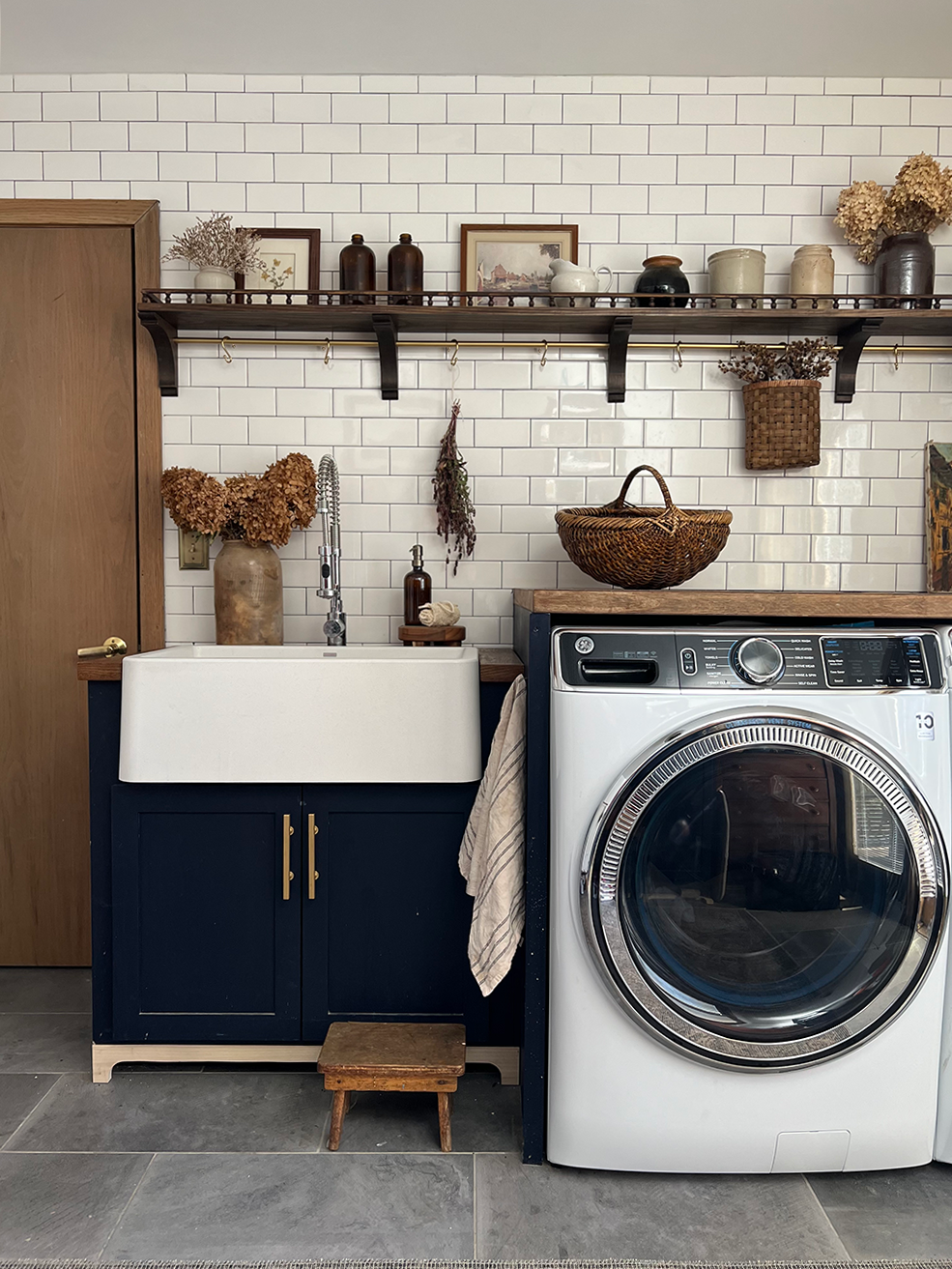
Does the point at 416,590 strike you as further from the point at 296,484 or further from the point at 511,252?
the point at 511,252

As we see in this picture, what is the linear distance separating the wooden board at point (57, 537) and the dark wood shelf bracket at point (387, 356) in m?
0.73

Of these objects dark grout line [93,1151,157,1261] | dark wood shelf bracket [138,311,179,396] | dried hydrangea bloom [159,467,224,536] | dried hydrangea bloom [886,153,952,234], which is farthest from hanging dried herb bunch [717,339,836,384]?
dark grout line [93,1151,157,1261]

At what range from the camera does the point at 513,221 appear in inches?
103

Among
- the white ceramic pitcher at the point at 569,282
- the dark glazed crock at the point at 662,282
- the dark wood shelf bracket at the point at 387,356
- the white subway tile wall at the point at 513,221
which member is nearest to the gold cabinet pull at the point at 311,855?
the white subway tile wall at the point at 513,221

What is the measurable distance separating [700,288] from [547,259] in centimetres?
45

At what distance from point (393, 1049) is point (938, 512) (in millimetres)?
2079

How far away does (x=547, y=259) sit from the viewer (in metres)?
2.60

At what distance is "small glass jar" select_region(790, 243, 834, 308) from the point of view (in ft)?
8.20

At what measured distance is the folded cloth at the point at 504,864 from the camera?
5.92 feet

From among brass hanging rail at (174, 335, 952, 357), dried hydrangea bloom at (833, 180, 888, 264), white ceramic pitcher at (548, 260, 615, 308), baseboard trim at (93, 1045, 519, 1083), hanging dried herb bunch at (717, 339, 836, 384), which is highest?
dried hydrangea bloom at (833, 180, 888, 264)

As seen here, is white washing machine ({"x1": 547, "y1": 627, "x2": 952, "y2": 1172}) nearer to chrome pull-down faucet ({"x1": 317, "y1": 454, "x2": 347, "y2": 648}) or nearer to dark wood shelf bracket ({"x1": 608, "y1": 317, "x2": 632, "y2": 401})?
chrome pull-down faucet ({"x1": 317, "y1": 454, "x2": 347, "y2": 648})

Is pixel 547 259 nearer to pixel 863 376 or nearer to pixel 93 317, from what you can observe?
pixel 863 376

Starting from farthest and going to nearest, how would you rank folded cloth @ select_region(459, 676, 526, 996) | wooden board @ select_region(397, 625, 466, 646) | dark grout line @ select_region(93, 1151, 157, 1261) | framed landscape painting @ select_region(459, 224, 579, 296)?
framed landscape painting @ select_region(459, 224, 579, 296), wooden board @ select_region(397, 625, 466, 646), folded cloth @ select_region(459, 676, 526, 996), dark grout line @ select_region(93, 1151, 157, 1261)

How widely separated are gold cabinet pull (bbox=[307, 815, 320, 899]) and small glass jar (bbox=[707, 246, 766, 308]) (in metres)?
1.73
